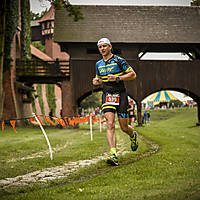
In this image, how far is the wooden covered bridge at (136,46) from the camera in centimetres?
2552

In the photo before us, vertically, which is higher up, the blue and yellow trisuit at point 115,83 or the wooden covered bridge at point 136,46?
the wooden covered bridge at point 136,46

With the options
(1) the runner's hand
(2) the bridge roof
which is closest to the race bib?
(1) the runner's hand

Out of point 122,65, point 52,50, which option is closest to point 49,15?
point 52,50

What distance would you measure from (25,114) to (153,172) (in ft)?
87.4

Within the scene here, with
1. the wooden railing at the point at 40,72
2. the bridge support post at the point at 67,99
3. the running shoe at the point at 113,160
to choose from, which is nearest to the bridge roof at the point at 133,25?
the wooden railing at the point at 40,72

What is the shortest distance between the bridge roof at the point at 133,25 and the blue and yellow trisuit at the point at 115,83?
20.2 metres

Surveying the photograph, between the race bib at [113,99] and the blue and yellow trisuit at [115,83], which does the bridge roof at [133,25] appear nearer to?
the blue and yellow trisuit at [115,83]

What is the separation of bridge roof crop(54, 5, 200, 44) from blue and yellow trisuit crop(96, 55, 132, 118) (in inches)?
796

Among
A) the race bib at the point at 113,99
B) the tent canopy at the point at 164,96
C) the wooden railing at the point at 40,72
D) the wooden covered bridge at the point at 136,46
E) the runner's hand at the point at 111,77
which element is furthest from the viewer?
the tent canopy at the point at 164,96

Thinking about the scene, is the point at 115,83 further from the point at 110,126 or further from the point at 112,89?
the point at 110,126

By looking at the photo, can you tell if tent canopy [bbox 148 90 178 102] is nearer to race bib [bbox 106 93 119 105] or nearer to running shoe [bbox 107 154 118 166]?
race bib [bbox 106 93 119 105]

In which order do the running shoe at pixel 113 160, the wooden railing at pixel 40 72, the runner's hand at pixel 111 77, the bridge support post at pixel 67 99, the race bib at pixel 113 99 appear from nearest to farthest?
the runner's hand at pixel 111 77 < the running shoe at pixel 113 160 < the race bib at pixel 113 99 < the bridge support post at pixel 67 99 < the wooden railing at pixel 40 72

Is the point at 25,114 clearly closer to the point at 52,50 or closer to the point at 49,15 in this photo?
the point at 52,50

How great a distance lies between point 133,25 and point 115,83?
76.1ft
